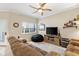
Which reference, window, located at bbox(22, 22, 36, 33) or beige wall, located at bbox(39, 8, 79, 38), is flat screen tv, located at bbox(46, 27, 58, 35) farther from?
window, located at bbox(22, 22, 36, 33)

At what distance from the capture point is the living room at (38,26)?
66.7 inches

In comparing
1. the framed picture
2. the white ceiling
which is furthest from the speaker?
the white ceiling

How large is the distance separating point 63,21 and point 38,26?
375 millimetres

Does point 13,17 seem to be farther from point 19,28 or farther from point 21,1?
point 21,1

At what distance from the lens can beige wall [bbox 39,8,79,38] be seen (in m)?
1.69

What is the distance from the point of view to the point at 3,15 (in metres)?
1.69

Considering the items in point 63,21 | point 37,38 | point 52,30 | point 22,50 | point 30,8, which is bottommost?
point 22,50

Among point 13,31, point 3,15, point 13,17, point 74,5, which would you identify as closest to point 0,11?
point 3,15

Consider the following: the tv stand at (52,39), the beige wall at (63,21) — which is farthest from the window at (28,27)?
the tv stand at (52,39)

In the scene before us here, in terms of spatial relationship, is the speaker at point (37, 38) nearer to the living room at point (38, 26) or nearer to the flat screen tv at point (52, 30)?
the living room at point (38, 26)

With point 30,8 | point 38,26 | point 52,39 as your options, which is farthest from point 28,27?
point 52,39

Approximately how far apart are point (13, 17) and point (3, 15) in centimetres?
14

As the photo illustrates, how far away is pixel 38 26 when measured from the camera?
1.84 m

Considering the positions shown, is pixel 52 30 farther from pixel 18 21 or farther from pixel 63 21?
pixel 18 21
